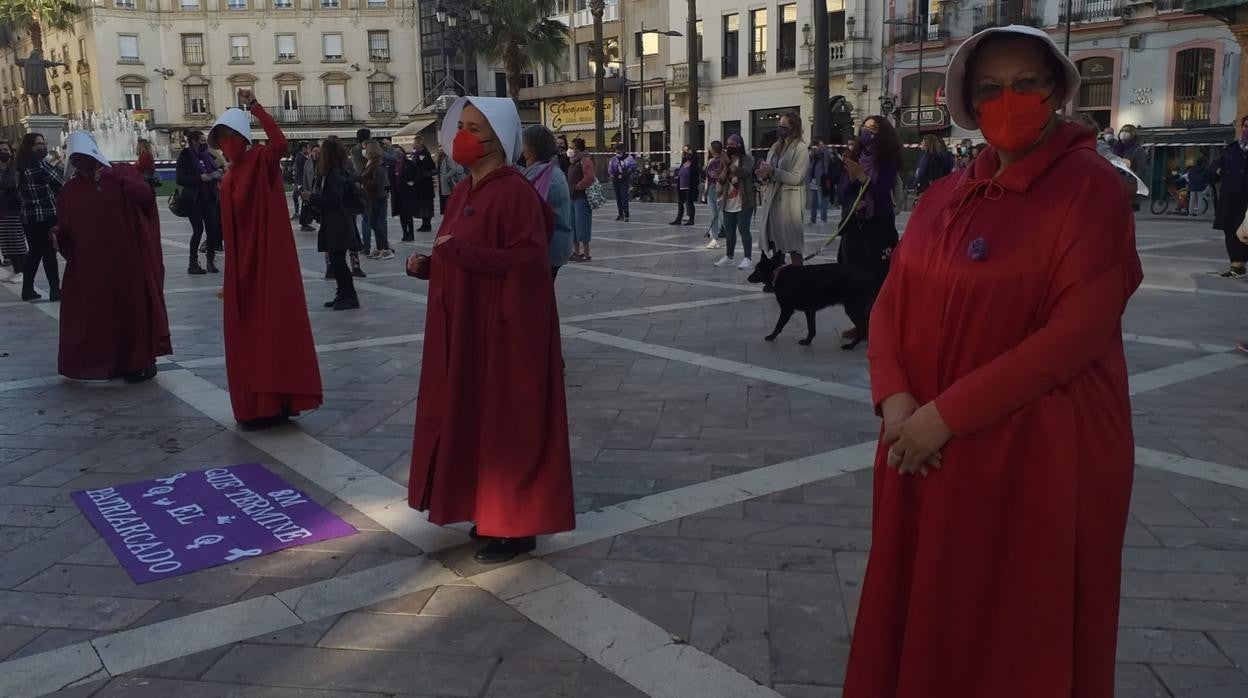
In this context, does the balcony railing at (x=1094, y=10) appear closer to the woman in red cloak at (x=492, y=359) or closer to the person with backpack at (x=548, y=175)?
the person with backpack at (x=548, y=175)

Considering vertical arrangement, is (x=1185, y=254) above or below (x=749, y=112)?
below

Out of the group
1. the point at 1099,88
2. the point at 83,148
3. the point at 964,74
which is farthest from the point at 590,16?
the point at 964,74

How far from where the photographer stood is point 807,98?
3547cm

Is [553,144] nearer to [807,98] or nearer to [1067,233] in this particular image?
[1067,233]

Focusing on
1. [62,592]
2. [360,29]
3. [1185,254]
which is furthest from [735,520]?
[360,29]

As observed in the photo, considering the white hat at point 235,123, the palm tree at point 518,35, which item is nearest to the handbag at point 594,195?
the white hat at point 235,123

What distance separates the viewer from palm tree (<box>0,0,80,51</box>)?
5434 cm

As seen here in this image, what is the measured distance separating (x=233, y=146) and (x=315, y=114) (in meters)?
57.1

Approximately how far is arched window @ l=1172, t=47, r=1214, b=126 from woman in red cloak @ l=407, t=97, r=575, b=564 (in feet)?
93.9

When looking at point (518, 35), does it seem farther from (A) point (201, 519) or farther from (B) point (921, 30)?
(A) point (201, 519)

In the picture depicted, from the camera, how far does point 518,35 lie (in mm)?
34625

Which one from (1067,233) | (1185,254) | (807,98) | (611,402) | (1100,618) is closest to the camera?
(1067,233)

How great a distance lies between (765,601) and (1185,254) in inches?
472

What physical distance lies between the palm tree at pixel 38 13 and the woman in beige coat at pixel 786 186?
5520cm
